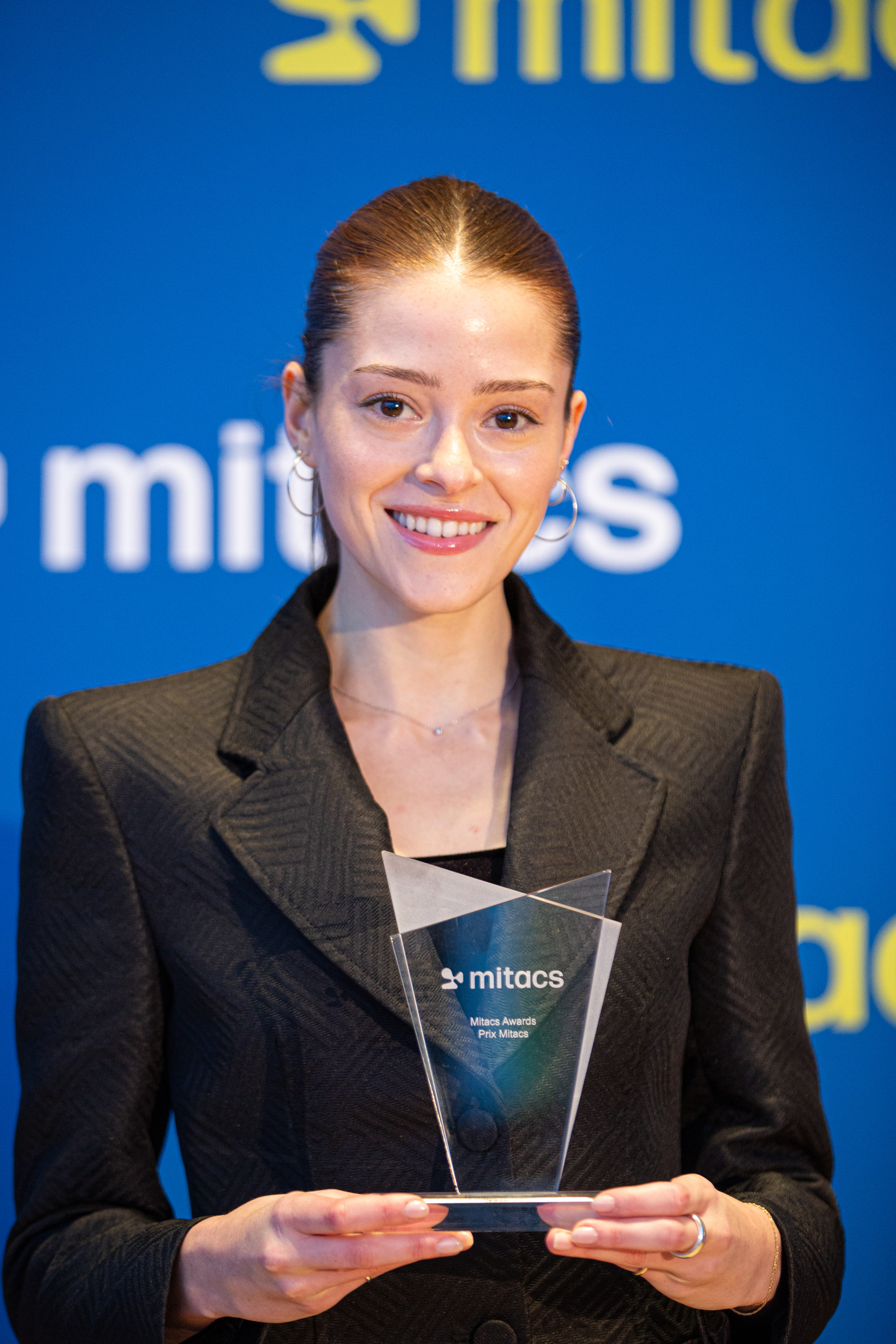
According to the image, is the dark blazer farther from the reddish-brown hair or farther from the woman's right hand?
the reddish-brown hair

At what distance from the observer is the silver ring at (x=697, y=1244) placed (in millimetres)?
1025

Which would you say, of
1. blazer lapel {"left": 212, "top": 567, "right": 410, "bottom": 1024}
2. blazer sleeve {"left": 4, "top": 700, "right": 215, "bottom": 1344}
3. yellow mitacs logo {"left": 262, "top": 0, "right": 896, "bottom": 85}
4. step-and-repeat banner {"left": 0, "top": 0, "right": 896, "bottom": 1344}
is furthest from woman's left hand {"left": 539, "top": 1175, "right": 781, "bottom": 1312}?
yellow mitacs logo {"left": 262, "top": 0, "right": 896, "bottom": 85}

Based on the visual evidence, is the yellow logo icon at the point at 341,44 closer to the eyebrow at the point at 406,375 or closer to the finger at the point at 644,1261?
the eyebrow at the point at 406,375

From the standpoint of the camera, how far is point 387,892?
1.26 m

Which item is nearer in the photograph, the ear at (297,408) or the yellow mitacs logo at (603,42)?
the ear at (297,408)

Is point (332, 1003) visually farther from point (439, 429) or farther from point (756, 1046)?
point (439, 429)

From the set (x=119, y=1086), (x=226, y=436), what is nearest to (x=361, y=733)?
(x=119, y=1086)

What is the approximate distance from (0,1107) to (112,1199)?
0.98 m

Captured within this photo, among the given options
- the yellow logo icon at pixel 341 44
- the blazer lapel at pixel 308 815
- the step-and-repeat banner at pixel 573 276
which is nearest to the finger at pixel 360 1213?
the blazer lapel at pixel 308 815

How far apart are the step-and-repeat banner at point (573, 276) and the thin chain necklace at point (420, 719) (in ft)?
2.25

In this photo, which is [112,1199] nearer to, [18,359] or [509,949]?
[509,949]

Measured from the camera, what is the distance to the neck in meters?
1.47

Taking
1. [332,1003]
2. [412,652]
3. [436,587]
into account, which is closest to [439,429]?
[436,587]

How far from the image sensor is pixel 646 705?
1.47 metres
